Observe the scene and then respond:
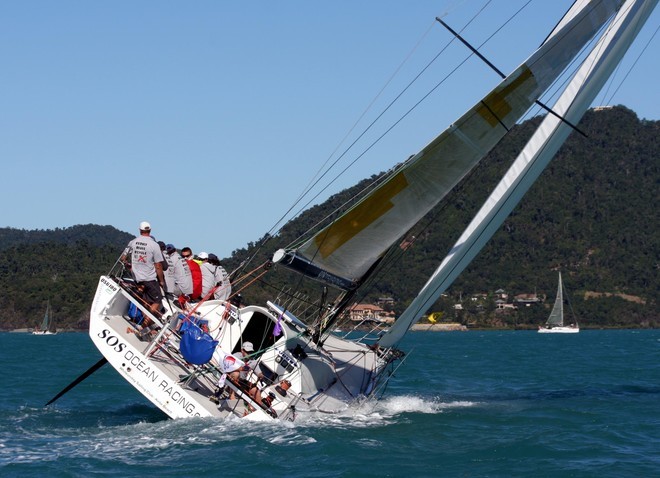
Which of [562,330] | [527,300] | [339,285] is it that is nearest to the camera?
[339,285]

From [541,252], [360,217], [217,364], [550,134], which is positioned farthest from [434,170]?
[541,252]

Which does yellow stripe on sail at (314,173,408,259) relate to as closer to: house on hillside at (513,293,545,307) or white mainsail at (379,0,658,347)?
white mainsail at (379,0,658,347)

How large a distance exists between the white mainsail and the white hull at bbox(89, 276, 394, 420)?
5.10 feet

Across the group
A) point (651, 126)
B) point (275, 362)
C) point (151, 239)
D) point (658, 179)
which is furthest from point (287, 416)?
point (651, 126)

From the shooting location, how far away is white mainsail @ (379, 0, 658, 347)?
17188mm

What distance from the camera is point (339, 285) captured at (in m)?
17.0

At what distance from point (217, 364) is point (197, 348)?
1.78ft

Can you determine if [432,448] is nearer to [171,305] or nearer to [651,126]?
[171,305]

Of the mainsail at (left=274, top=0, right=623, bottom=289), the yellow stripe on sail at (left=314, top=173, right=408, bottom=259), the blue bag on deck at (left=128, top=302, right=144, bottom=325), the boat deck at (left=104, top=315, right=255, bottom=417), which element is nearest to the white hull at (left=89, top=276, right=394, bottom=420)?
the boat deck at (left=104, top=315, right=255, bottom=417)

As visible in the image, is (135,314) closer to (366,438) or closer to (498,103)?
(366,438)

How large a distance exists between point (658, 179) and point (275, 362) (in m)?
145

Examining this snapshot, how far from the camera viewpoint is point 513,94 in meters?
16.2

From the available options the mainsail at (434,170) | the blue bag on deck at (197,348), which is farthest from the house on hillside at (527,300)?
the blue bag on deck at (197,348)

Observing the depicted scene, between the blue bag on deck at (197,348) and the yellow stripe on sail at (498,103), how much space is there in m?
5.07
